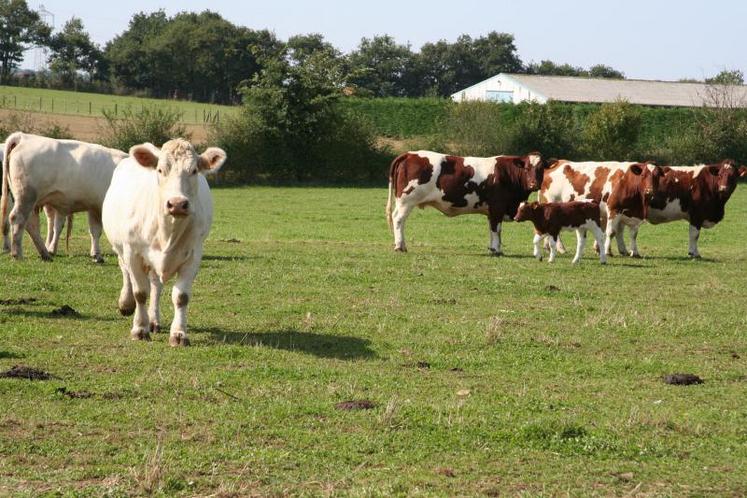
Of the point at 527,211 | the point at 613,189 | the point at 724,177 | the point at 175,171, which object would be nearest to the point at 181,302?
the point at 175,171

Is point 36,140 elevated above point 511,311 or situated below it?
above

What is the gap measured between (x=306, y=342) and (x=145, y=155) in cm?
251

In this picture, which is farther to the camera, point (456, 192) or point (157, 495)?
point (456, 192)

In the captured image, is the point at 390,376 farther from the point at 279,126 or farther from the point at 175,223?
the point at 279,126

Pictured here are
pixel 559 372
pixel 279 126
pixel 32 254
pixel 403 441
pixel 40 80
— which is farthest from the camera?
pixel 40 80

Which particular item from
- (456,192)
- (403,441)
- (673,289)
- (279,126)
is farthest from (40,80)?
(403,441)

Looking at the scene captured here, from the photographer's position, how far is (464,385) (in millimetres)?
9234

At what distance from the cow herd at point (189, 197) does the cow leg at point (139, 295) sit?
0.01 meters

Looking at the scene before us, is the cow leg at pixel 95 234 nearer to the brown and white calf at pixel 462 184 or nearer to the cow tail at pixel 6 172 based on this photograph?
the cow tail at pixel 6 172

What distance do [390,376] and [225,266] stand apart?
888cm

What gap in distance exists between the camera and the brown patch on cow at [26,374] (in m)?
8.81

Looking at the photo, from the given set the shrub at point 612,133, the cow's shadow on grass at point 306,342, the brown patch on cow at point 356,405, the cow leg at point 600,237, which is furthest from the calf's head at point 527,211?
the shrub at point 612,133

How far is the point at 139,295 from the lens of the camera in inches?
434

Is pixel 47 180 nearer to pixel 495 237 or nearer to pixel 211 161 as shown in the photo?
pixel 211 161
